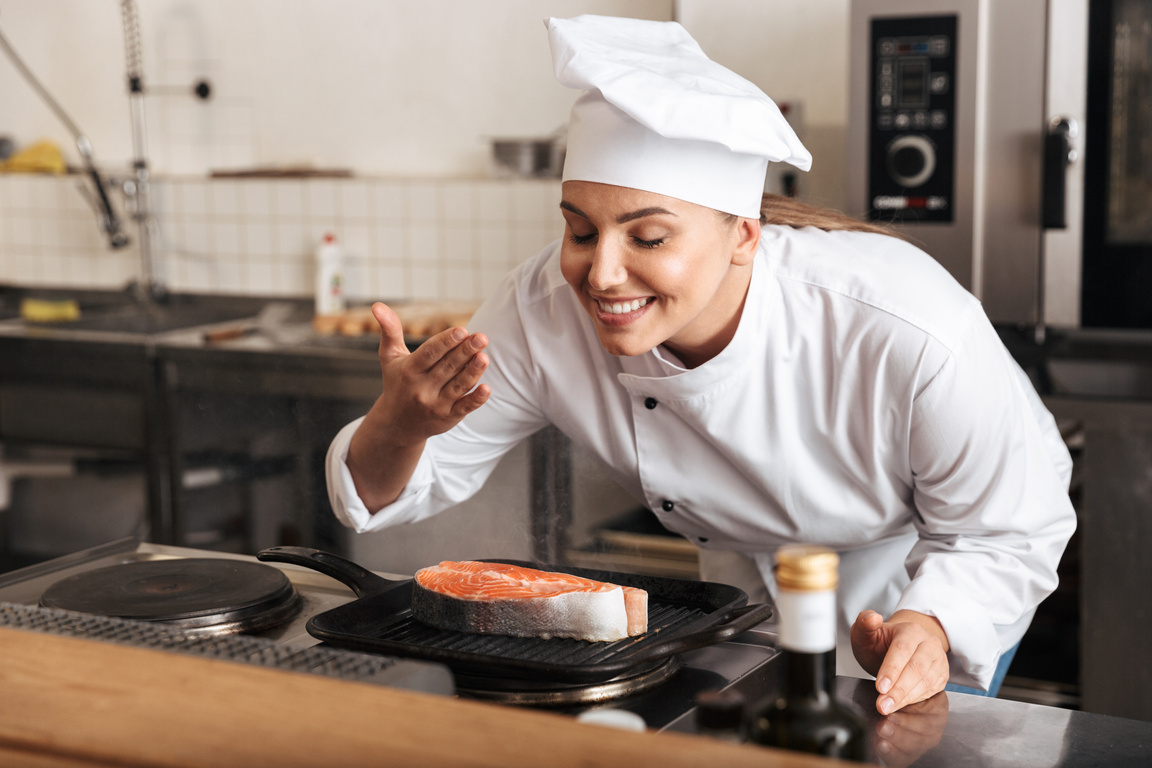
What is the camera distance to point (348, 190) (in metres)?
3.39

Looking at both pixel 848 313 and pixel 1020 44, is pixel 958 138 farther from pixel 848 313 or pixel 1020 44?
pixel 848 313

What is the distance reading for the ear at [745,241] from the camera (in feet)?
4.44

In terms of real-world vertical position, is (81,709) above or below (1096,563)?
above

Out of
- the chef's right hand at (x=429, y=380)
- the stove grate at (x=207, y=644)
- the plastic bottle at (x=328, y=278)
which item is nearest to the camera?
the stove grate at (x=207, y=644)

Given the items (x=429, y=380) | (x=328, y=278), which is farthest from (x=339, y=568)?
(x=328, y=278)

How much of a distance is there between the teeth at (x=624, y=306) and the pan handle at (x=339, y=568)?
1.16ft

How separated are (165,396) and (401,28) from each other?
4.00ft

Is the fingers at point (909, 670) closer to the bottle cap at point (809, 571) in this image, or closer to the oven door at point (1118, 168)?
the bottle cap at point (809, 571)

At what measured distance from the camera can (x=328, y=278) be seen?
3326mm

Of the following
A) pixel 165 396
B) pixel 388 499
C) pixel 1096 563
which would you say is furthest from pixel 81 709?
pixel 165 396

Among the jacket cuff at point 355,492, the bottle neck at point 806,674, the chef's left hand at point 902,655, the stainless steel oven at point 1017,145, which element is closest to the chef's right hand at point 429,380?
the jacket cuff at point 355,492

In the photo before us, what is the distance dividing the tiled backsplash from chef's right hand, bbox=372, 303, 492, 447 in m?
1.80

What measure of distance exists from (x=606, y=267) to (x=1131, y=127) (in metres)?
1.37

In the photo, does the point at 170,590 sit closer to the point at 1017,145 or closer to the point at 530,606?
the point at 530,606
